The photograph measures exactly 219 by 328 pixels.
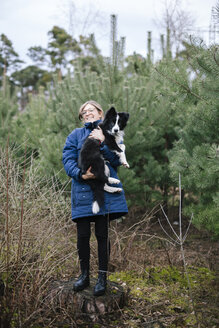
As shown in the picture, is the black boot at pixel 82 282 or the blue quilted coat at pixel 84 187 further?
the black boot at pixel 82 282

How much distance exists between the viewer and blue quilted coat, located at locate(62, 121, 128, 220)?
9.58 ft

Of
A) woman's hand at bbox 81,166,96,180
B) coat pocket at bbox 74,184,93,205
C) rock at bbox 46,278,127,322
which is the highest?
woman's hand at bbox 81,166,96,180

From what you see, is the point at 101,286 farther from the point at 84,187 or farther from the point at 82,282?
the point at 84,187

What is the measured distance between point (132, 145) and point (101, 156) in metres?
2.87

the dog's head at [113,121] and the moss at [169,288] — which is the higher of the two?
the dog's head at [113,121]

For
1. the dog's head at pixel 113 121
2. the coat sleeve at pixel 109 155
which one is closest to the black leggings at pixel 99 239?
the coat sleeve at pixel 109 155

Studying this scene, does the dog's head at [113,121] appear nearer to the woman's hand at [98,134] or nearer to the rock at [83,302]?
the woman's hand at [98,134]

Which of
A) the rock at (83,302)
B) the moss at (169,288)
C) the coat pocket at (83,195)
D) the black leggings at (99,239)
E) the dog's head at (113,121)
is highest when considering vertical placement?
the dog's head at (113,121)

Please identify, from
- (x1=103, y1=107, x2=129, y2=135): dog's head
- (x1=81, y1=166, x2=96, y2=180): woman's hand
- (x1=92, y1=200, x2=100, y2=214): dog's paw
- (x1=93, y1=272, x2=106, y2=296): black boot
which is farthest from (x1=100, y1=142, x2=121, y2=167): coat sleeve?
(x1=93, y1=272, x2=106, y2=296): black boot

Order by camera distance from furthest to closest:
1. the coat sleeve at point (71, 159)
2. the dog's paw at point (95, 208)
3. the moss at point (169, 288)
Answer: the moss at point (169, 288) < the coat sleeve at point (71, 159) < the dog's paw at point (95, 208)

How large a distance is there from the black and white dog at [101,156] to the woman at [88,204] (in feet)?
0.14

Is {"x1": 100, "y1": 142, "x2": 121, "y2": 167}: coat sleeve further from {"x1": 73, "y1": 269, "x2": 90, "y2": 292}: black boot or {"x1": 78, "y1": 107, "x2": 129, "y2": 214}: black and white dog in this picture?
{"x1": 73, "y1": 269, "x2": 90, "y2": 292}: black boot

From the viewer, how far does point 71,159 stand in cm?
311

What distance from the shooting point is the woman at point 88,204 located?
2934 mm
